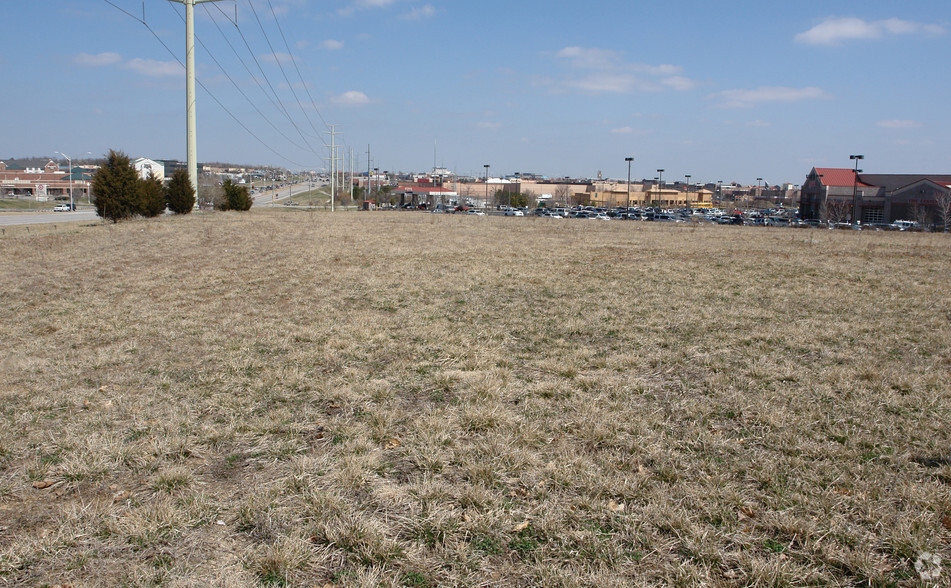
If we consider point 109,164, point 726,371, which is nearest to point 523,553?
point 726,371

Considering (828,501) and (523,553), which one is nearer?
(523,553)

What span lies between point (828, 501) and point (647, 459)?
1.28 metres

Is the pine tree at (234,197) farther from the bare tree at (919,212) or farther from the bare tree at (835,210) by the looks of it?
the bare tree at (919,212)

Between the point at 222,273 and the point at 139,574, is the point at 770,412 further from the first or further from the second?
the point at 222,273

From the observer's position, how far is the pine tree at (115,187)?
97.1ft

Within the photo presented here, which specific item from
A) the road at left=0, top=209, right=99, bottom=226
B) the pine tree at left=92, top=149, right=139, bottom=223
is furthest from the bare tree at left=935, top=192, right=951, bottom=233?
the road at left=0, top=209, right=99, bottom=226

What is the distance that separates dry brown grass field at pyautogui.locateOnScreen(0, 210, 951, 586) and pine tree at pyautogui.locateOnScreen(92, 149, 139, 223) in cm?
2072

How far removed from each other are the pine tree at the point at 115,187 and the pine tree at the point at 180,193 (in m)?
6.46

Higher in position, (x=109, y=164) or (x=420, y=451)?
(x=109, y=164)

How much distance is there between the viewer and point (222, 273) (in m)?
15.6

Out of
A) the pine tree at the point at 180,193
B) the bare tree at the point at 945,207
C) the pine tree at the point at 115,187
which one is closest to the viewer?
the pine tree at the point at 115,187

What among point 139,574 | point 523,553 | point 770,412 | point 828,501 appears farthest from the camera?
point 770,412

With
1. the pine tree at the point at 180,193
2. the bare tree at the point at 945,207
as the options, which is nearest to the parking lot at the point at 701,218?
the bare tree at the point at 945,207

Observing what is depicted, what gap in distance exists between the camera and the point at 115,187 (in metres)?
29.9
